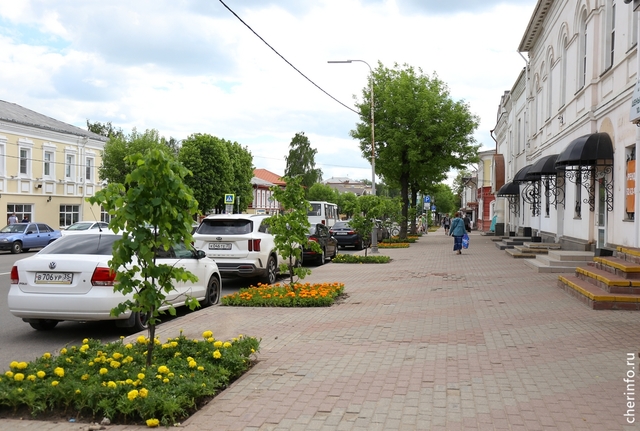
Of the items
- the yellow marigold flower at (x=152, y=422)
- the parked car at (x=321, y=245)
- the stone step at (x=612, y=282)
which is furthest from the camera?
the parked car at (x=321, y=245)

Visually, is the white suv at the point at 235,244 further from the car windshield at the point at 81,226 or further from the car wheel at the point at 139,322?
the car windshield at the point at 81,226

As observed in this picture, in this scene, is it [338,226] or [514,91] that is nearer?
[338,226]

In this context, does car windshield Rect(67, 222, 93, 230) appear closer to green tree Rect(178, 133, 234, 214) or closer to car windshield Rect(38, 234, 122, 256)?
car windshield Rect(38, 234, 122, 256)

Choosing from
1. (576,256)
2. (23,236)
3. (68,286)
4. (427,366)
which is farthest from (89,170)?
(427,366)

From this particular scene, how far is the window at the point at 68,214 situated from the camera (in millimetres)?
43750

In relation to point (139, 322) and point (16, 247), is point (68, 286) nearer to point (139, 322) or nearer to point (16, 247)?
point (139, 322)

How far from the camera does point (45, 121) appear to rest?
43469 millimetres

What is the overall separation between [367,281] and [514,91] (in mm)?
24199

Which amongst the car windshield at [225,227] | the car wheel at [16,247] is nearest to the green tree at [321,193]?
the car wheel at [16,247]

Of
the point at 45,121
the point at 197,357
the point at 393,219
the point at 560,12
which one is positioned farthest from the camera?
the point at 45,121

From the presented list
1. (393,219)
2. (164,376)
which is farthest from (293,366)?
(393,219)

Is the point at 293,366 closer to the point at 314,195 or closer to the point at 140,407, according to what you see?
the point at 140,407

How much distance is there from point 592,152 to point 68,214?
128 feet

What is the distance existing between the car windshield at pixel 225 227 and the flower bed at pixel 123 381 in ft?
23.8
